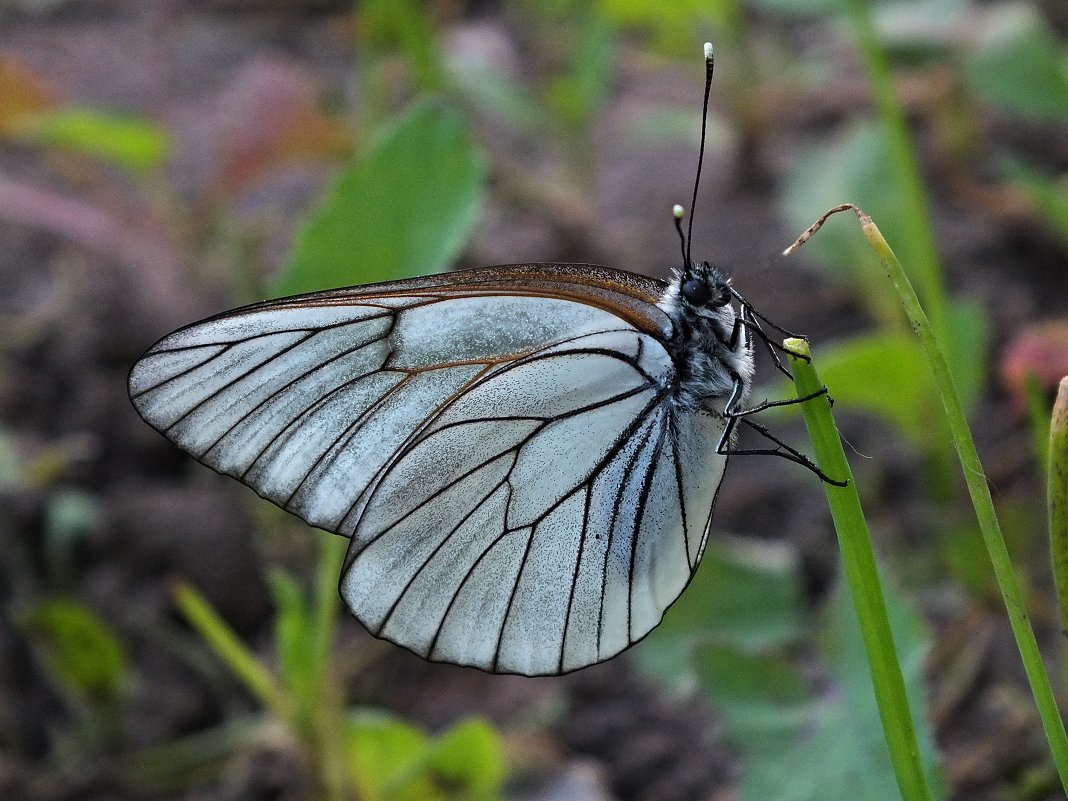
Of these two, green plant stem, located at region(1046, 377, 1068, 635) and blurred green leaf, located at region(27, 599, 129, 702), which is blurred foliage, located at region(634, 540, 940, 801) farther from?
blurred green leaf, located at region(27, 599, 129, 702)

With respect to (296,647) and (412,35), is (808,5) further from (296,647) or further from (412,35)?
(296,647)

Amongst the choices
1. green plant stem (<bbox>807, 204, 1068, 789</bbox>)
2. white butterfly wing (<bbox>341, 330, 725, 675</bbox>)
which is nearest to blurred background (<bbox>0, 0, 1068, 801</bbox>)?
white butterfly wing (<bbox>341, 330, 725, 675</bbox>)

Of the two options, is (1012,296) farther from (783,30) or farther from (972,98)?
(783,30)

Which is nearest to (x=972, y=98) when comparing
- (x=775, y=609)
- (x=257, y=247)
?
(x=775, y=609)

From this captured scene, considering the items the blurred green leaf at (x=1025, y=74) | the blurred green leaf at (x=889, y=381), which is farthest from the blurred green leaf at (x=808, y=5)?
the blurred green leaf at (x=889, y=381)

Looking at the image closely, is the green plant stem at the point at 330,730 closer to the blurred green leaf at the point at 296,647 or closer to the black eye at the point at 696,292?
the blurred green leaf at the point at 296,647

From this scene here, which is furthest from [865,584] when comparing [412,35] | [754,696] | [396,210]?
[412,35]
